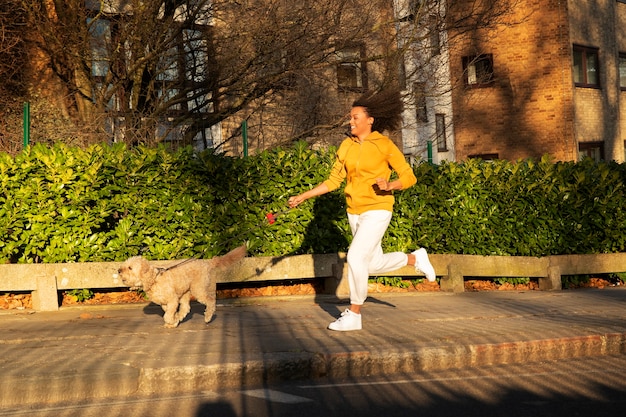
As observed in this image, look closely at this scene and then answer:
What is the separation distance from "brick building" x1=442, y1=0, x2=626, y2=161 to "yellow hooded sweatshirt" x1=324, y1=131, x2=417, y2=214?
67.3 feet

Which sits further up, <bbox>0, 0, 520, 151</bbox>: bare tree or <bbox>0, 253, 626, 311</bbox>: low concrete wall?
<bbox>0, 0, 520, 151</bbox>: bare tree

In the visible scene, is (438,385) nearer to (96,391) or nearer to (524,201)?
(96,391)

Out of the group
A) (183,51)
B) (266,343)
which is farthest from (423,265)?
(183,51)

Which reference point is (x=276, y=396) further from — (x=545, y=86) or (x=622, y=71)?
(x=622, y=71)

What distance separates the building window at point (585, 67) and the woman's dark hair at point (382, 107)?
74.8ft

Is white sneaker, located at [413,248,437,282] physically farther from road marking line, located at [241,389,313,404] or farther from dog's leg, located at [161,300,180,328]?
road marking line, located at [241,389,313,404]

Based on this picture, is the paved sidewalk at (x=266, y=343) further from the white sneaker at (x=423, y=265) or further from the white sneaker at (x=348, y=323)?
the white sneaker at (x=423, y=265)

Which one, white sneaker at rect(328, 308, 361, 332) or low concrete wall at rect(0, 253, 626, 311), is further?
low concrete wall at rect(0, 253, 626, 311)

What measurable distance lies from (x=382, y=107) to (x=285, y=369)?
3271mm

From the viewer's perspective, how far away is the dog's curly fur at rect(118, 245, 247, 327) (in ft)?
29.9

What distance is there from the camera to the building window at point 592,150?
31727 millimetres

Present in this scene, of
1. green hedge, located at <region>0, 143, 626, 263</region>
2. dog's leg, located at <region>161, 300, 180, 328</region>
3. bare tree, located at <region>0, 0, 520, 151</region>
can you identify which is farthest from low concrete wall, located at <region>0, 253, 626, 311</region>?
bare tree, located at <region>0, 0, 520, 151</region>

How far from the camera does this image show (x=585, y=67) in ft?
105

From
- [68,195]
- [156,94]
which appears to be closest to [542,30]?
[156,94]
